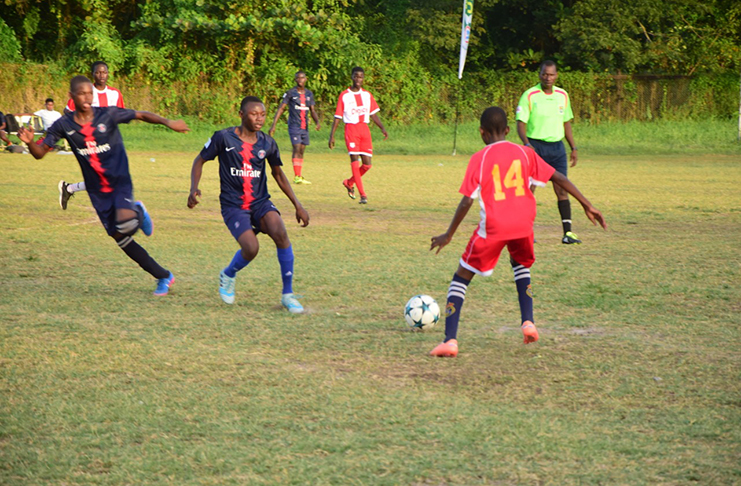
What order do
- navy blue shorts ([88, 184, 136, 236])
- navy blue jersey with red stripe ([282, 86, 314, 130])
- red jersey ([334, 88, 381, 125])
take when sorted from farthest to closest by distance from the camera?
navy blue jersey with red stripe ([282, 86, 314, 130]) → red jersey ([334, 88, 381, 125]) → navy blue shorts ([88, 184, 136, 236])

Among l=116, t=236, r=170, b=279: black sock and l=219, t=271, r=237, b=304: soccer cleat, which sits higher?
l=116, t=236, r=170, b=279: black sock

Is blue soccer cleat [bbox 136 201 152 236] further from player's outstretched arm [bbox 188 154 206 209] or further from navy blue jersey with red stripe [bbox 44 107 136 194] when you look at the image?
player's outstretched arm [bbox 188 154 206 209]

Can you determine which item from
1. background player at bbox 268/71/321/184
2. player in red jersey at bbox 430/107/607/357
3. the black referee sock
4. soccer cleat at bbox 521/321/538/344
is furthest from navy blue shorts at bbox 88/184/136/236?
background player at bbox 268/71/321/184

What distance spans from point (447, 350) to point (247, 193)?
230 cm

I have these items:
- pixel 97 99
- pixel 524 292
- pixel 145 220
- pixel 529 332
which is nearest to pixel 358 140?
pixel 97 99

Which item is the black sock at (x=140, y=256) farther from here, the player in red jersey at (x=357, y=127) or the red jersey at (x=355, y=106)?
the red jersey at (x=355, y=106)

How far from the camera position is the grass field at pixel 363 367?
12.0ft

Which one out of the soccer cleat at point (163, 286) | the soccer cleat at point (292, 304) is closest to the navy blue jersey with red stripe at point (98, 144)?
the soccer cleat at point (163, 286)

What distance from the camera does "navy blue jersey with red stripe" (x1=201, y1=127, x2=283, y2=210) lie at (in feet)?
21.8

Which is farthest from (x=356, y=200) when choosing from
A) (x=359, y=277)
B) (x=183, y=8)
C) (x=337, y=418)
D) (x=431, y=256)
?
(x=183, y=8)

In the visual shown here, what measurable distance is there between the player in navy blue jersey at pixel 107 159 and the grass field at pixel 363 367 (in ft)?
1.55

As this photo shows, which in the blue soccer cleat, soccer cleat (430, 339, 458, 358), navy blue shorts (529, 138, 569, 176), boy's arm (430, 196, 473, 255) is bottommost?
soccer cleat (430, 339, 458, 358)

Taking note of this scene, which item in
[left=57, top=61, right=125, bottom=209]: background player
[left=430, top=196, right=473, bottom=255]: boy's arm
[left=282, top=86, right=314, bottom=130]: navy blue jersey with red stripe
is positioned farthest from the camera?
[left=282, top=86, right=314, bottom=130]: navy blue jersey with red stripe

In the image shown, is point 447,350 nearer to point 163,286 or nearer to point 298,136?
point 163,286
